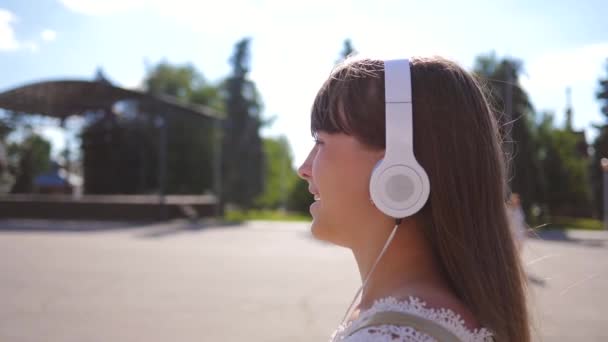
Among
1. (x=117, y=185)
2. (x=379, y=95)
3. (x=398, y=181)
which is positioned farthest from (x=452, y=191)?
(x=117, y=185)

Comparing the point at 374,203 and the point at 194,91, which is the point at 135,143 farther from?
the point at 374,203

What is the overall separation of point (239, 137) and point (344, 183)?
37.7m

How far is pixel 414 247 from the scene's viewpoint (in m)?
1.13

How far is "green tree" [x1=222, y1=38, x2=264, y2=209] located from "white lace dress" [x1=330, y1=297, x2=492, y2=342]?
36923 mm

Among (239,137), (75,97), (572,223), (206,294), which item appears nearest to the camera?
(206,294)

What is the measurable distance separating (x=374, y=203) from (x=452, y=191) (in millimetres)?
172

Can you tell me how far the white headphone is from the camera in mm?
1061

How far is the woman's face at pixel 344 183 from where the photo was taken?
3.82 feet

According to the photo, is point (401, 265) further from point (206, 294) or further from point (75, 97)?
point (75, 97)

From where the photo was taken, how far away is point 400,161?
3.53 feet

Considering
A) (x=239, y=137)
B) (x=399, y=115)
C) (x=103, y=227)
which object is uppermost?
(x=239, y=137)

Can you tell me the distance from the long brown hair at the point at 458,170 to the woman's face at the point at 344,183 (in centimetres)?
3

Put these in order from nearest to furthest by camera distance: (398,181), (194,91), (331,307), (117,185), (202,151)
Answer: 1. (398,181)
2. (331,307)
3. (117,185)
4. (202,151)
5. (194,91)

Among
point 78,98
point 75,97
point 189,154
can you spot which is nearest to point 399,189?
point 75,97
